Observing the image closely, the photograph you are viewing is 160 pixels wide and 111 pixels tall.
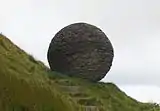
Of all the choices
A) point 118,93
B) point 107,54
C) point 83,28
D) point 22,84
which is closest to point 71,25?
point 83,28

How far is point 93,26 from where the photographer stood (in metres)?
19.9

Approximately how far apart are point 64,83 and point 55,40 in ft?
8.45

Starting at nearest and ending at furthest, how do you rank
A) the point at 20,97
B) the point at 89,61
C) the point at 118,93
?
the point at 20,97
the point at 89,61
the point at 118,93

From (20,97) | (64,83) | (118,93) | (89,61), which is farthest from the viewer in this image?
(118,93)

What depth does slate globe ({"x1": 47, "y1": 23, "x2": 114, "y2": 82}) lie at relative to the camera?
62.7 ft

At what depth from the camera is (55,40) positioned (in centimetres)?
1950

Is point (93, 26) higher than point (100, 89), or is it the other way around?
point (93, 26)

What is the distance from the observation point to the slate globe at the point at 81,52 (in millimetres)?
19125

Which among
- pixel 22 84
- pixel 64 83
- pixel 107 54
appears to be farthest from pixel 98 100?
pixel 22 84

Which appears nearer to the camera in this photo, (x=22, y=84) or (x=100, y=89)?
(x=22, y=84)

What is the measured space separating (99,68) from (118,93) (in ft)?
5.60

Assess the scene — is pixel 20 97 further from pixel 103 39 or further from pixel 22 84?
pixel 103 39

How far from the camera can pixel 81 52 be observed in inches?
757

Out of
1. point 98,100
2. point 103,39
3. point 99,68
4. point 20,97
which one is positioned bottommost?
point 20,97
